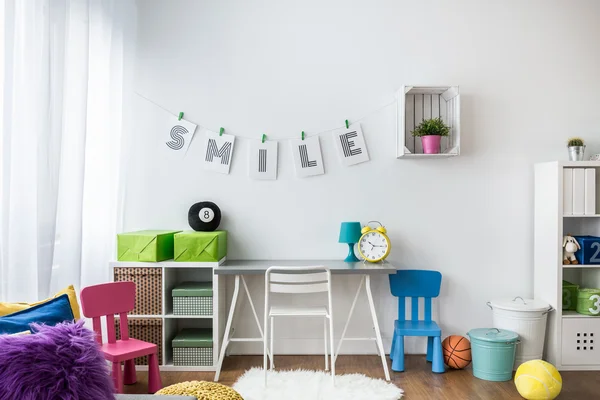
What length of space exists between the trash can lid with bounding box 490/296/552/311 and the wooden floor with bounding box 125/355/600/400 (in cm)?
46

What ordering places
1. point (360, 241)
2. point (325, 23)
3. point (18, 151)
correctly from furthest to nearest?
point (325, 23) < point (360, 241) < point (18, 151)

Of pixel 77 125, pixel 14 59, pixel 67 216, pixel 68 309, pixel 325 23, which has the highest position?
pixel 325 23

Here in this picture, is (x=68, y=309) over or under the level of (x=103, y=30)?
under

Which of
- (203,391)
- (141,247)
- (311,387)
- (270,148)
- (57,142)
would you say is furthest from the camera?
(270,148)

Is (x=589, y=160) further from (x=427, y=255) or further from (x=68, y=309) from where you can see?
(x=68, y=309)

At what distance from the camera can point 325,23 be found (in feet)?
12.9

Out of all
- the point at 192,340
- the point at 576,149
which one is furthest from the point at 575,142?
the point at 192,340

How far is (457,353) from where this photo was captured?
357 cm

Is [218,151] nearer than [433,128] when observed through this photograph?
No

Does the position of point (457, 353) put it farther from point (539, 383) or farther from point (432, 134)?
point (432, 134)

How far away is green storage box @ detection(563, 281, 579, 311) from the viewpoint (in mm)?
3758

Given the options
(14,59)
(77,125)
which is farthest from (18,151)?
(77,125)

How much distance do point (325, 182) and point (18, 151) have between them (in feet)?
7.04

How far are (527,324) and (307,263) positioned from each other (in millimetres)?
1528
